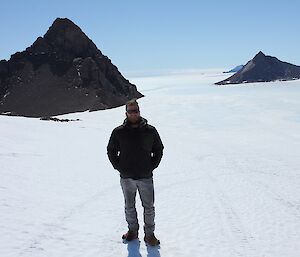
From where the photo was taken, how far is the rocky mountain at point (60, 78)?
3054 inches

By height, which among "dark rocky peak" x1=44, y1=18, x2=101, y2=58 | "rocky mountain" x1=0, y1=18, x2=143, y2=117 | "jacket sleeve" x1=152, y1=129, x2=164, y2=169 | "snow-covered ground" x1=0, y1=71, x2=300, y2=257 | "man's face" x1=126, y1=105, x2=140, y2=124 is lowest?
"snow-covered ground" x1=0, y1=71, x2=300, y2=257

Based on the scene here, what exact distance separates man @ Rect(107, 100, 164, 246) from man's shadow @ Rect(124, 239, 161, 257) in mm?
530

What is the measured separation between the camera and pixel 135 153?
6.45 metres

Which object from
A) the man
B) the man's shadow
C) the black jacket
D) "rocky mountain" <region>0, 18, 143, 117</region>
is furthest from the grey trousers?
"rocky mountain" <region>0, 18, 143, 117</region>

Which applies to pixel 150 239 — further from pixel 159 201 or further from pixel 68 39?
pixel 68 39

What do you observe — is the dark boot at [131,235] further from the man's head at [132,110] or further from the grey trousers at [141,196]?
the man's head at [132,110]

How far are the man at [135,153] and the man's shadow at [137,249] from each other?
1.74 feet

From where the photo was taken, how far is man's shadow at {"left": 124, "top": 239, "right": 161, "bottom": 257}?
21.8 ft

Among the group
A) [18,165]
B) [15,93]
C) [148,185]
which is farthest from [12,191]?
[15,93]

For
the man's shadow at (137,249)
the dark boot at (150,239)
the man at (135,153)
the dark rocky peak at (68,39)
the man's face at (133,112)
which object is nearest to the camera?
the man's face at (133,112)

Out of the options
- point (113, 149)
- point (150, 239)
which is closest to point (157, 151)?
point (113, 149)

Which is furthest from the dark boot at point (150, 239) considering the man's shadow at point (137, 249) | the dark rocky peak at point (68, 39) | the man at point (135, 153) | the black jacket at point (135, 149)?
the dark rocky peak at point (68, 39)

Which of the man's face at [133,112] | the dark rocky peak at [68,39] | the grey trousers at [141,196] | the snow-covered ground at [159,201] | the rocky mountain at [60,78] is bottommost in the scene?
the snow-covered ground at [159,201]

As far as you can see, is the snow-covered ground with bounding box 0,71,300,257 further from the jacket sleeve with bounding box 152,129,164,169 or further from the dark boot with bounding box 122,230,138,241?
the jacket sleeve with bounding box 152,129,164,169
